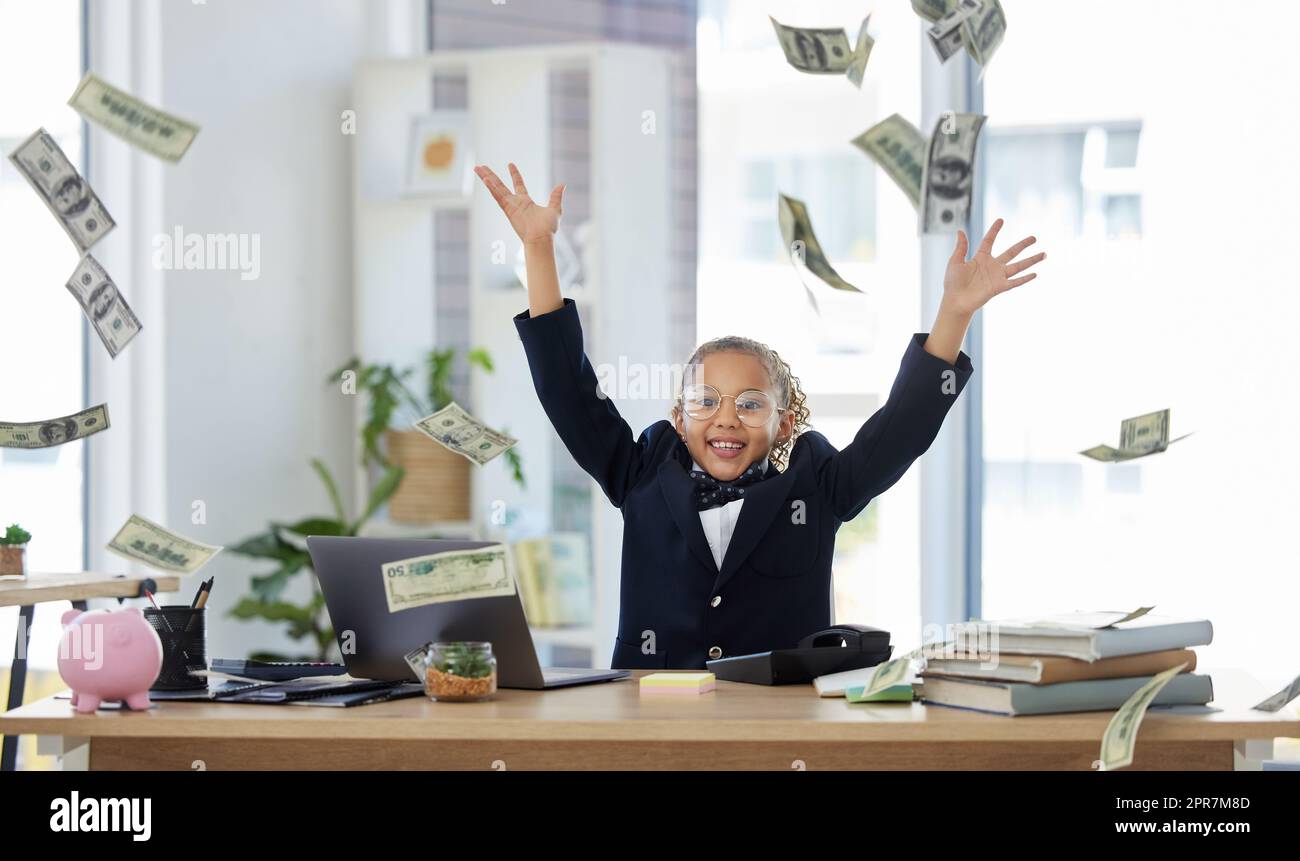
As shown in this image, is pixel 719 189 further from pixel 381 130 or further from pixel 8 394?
pixel 8 394

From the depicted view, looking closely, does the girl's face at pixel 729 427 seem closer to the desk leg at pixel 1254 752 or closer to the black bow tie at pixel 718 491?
the black bow tie at pixel 718 491

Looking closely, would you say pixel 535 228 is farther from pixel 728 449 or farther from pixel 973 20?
pixel 973 20

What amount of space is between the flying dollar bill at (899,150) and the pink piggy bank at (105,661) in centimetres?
167

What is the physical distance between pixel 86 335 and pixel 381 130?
43.9 inches

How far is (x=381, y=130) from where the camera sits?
4375 mm

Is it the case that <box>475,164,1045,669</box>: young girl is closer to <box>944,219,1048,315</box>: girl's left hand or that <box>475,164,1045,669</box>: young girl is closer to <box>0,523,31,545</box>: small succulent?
<box>944,219,1048,315</box>: girl's left hand

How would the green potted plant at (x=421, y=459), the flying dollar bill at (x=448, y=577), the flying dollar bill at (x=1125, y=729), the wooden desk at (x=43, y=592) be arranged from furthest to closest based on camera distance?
the green potted plant at (x=421, y=459), the wooden desk at (x=43, y=592), the flying dollar bill at (x=448, y=577), the flying dollar bill at (x=1125, y=729)

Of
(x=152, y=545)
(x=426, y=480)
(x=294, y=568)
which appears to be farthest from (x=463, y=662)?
(x=426, y=480)

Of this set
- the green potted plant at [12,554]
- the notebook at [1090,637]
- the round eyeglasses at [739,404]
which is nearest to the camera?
the notebook at [1090,637]

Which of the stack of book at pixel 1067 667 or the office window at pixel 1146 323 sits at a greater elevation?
the office window at pixel 1146 323

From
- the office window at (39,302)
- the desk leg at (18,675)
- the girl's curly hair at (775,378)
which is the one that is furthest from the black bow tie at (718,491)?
the office window at (39,302)

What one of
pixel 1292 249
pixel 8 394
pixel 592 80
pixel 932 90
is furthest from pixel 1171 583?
pixel 8 394

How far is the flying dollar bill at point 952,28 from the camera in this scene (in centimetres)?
247

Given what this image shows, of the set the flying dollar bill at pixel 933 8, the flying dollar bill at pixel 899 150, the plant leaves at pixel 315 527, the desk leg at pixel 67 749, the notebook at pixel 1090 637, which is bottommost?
the desk leg at pixel 67 749
